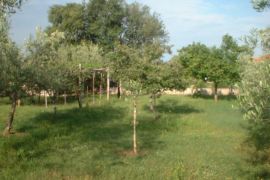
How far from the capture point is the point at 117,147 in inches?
685

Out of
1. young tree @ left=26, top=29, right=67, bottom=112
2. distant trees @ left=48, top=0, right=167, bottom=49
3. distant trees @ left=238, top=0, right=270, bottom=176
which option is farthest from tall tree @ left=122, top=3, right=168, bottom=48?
distant trees @ left=238, top=0, right=270, bottom=176

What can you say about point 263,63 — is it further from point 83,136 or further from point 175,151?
point 83,136

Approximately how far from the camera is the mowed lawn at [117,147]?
1300cm

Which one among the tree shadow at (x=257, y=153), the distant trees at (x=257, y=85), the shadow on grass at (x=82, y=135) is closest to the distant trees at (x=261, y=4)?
the distant trees at (x=257, y=85)

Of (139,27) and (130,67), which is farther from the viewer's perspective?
(139,27)

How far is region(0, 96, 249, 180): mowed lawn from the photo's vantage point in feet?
42.7

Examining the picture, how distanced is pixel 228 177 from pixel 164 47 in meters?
9.78

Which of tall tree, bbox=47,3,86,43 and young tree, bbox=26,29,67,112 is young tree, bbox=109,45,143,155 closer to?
young tree, bbox=26,29,67,112

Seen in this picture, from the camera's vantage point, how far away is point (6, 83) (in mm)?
18766

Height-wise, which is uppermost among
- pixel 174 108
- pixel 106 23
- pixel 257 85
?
pixel 106 23

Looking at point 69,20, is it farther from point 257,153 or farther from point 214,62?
point 257,153

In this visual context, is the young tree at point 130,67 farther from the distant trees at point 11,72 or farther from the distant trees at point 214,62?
the distant trees at point 214,62

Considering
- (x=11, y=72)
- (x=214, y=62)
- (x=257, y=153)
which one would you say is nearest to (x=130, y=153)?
(x=257, y=153)

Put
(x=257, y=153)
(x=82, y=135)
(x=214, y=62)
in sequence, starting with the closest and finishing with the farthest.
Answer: (x=257, y=153), (x=82, y=135), (x=214, y=62)
